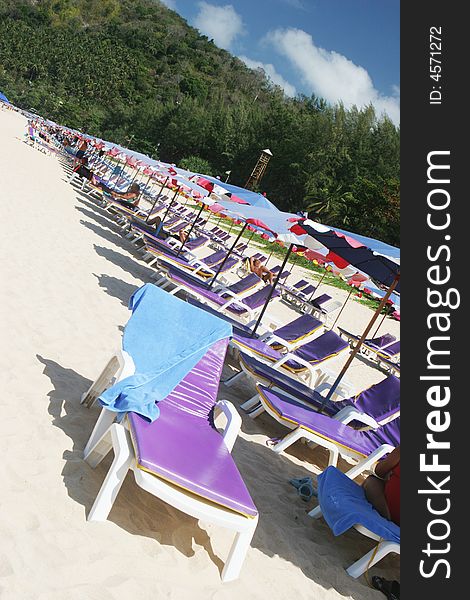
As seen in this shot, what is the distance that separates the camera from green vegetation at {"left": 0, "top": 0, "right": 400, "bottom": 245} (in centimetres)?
4131

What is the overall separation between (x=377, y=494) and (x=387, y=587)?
56 cm

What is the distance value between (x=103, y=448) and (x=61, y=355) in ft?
5.28

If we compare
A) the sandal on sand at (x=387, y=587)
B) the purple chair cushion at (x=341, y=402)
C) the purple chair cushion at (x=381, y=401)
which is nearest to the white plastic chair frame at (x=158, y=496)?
the sandal on sand at (x=387, y=587)

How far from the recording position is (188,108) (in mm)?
55406

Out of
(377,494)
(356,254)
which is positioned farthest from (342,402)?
(377,494)

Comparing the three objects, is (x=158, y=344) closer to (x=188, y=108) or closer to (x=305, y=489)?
(x=305, y=489)

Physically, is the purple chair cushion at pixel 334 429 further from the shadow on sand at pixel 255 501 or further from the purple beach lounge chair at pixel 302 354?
the purple beach lounge chair at pixel 302 354

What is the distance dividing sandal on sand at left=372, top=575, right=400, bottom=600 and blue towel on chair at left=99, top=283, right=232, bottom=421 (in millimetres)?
1771

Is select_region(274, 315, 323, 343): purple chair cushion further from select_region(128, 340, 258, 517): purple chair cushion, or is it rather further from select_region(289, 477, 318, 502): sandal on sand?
select_region(128, 340, 258, 517): purple chair cushion

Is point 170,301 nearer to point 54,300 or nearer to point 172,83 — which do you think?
point 54,300

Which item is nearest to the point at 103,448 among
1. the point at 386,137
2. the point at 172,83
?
the point at 386,137

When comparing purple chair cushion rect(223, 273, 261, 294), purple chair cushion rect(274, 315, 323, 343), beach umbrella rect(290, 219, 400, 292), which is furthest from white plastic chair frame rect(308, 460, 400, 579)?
purple chair cushion rect(223, 273, 261, 294)

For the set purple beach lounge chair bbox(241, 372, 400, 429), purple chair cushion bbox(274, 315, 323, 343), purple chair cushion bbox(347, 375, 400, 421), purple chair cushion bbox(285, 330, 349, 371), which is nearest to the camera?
purple beach lounge chair bbox(241, 372, 400, 429)

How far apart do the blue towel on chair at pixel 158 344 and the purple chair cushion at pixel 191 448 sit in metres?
0.12
